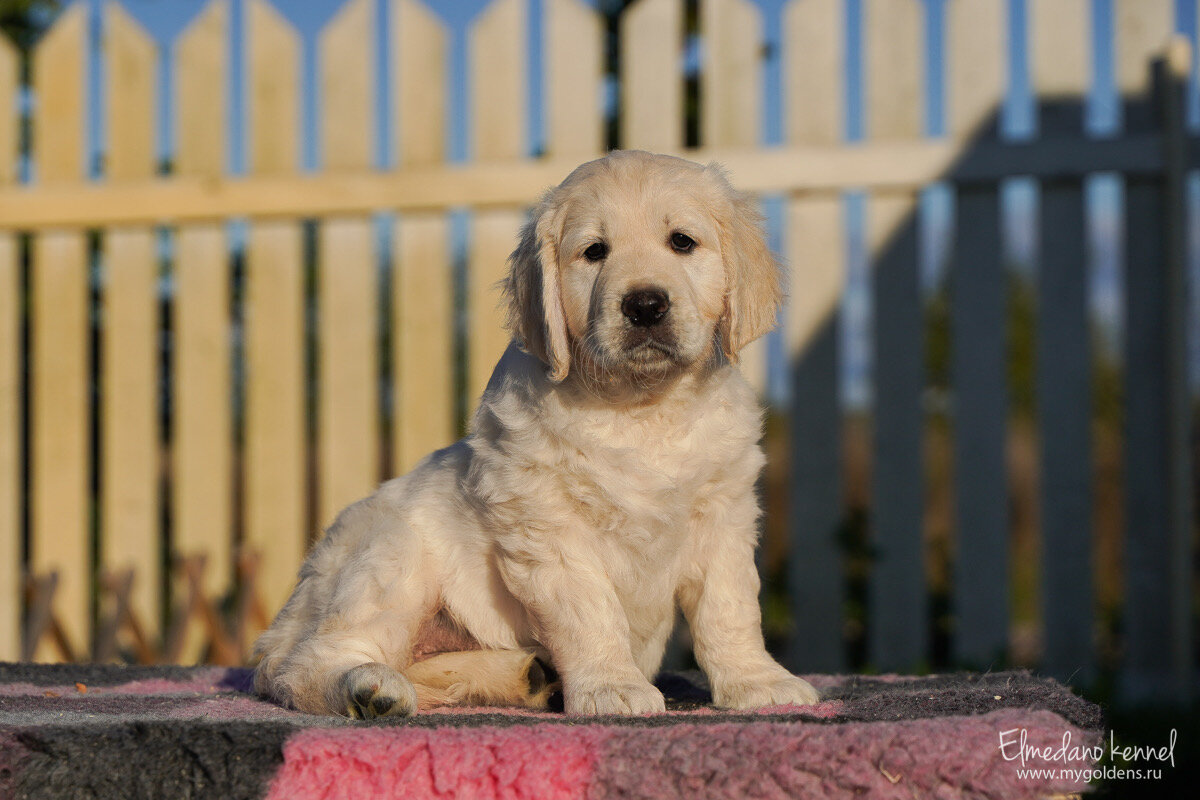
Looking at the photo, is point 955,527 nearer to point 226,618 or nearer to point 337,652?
point 337,652

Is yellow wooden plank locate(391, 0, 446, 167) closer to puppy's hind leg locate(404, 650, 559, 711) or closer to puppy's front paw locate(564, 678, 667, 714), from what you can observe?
puppy's hind leg locate(404, 650, 559, 711)

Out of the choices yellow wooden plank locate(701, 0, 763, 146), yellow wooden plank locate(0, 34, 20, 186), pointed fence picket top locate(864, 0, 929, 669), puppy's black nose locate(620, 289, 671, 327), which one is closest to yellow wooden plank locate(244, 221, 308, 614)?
yellow wooden plank locate(0, 34, 20, 186)

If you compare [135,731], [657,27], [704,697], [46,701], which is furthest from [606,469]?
[657,27]

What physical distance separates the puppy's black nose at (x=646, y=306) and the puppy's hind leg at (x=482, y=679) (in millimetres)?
786

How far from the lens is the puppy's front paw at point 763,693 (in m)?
2.19

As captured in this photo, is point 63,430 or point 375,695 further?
point 63,430

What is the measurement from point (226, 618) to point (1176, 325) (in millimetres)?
4004

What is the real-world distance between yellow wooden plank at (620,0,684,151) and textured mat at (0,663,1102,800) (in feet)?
9.74

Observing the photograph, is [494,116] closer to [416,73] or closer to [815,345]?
[416,73]

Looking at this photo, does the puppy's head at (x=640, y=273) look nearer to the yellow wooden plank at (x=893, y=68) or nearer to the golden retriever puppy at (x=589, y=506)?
the golden retriever puppy at (x=589, y=506)

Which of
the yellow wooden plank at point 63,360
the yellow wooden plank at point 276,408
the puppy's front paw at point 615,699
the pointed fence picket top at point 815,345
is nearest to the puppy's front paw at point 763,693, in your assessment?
the puppy's front paw at point 615,699

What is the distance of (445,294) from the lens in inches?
171

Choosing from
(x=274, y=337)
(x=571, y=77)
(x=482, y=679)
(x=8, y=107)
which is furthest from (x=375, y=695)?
(x=8, y=107)

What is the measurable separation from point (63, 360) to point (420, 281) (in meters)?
1.66
